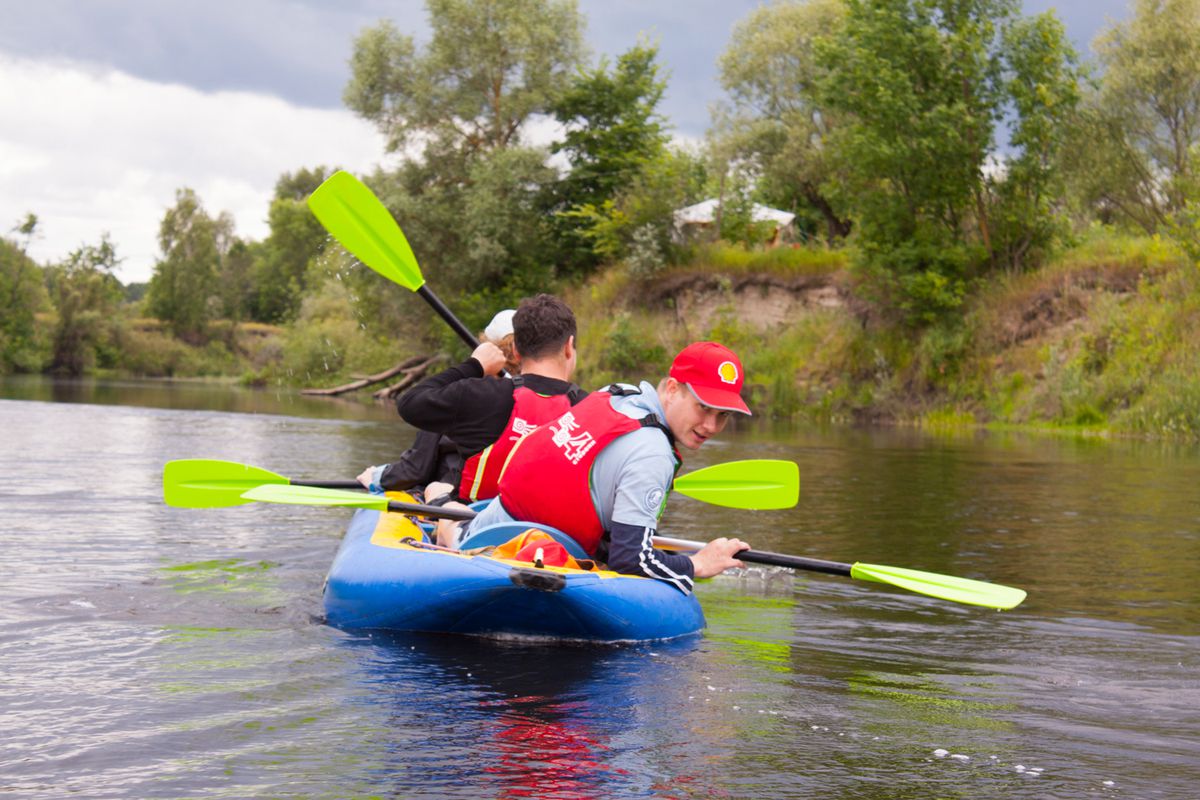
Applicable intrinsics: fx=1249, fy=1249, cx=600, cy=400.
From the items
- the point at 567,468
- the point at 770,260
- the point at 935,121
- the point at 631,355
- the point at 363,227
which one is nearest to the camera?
the point at 567,468

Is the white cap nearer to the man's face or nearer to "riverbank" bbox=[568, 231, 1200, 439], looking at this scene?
the man's face

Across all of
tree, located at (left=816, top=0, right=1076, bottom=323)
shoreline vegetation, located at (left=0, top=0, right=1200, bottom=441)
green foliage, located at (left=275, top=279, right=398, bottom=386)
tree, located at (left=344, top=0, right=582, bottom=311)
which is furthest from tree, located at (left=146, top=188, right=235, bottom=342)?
tree, located at (left=816, top=0, right=1076, bottom=323)

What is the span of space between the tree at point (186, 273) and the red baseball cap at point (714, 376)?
4789 centimetres

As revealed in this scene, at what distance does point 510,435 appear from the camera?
4441 mm

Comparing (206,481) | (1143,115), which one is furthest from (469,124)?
(206,481)

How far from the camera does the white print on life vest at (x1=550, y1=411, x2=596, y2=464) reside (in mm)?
3781

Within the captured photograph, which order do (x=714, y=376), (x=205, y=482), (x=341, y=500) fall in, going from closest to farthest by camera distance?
(x=714, y=376)
(x=341, y=500)
(x=205, y=482)

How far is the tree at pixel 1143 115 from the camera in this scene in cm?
2036

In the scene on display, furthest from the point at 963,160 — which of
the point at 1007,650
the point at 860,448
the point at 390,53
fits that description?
the point at 1007,650

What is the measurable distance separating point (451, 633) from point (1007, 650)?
1.93m

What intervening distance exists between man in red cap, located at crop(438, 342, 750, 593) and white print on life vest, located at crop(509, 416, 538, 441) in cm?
32

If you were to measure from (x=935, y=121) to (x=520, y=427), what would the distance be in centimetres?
1637

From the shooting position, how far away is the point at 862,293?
20656 mm

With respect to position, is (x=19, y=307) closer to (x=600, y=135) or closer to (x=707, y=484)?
(x=600, y=135)
